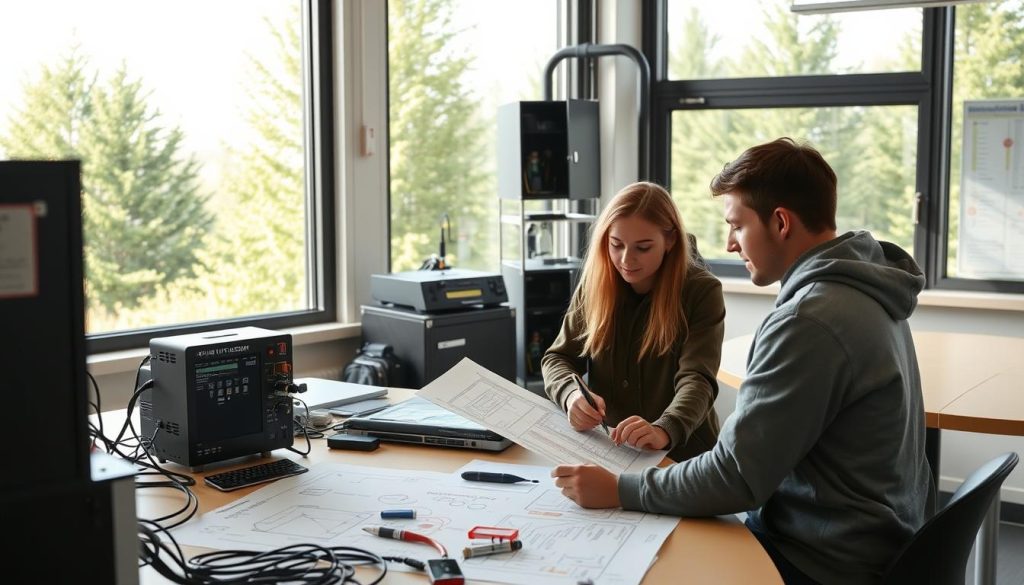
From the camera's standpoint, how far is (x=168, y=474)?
1.73 m

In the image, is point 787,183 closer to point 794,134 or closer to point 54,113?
point 54,113

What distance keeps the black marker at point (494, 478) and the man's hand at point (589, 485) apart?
0.11 metres

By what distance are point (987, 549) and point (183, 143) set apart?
266cm

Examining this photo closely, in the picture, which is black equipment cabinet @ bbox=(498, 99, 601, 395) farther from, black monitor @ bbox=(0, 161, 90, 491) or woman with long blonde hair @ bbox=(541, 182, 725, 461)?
black monitor @ bbox=(0, 161, 90, 491)

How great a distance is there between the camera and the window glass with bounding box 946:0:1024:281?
12.8 ft

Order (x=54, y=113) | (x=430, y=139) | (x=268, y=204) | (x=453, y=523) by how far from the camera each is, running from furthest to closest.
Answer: (x=430, y=139)
(x=268, y=204)
(x=54, y=113)
(x=453, y=523)

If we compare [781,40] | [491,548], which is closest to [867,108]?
[781,40]

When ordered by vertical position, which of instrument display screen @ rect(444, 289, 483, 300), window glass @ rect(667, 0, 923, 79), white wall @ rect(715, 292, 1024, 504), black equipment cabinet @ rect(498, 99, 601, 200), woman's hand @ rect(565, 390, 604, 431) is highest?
window glass @ rect(667, 0, 923, 79)

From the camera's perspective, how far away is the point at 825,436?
1.53m

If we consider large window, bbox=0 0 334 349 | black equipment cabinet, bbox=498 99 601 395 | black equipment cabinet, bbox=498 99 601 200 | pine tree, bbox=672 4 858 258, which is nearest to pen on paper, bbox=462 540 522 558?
large window, bbox=0 0 334 349

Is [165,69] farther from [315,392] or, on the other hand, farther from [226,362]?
[226,362]

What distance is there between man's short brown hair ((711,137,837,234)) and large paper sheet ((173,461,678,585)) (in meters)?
0.55

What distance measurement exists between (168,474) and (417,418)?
50 cm

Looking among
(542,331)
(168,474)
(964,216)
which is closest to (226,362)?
(168,474)
